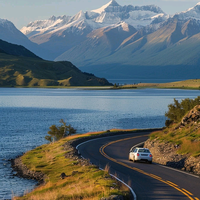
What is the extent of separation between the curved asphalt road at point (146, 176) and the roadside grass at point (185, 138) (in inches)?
149

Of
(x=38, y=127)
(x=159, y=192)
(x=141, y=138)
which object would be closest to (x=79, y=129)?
(x=38, y=127)

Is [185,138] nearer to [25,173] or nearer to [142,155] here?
[142,155]

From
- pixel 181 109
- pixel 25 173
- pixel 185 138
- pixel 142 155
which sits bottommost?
pixel 25 173

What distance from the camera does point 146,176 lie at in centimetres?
3334

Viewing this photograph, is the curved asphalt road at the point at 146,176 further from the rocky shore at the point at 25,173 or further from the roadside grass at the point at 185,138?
the rocky shore at the point at 25,173

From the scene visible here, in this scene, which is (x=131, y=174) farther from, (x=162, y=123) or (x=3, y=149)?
(x=162, y=123)

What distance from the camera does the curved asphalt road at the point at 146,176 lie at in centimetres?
2652

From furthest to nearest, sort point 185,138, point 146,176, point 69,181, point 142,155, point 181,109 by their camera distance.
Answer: point 181,109 < point 185,138 < point 142,155 < point 146,176 < point 69,181

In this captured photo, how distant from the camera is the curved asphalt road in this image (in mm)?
26516

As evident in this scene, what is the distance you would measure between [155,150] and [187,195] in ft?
70.8

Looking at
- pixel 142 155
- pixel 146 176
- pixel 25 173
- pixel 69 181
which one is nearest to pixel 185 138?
pixel 142 155

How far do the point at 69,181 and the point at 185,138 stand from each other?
16.5m

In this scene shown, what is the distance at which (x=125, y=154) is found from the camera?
49875 millimetres

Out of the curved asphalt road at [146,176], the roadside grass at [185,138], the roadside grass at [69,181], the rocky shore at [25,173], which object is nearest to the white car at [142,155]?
the curved asphalt road at [146,176]
